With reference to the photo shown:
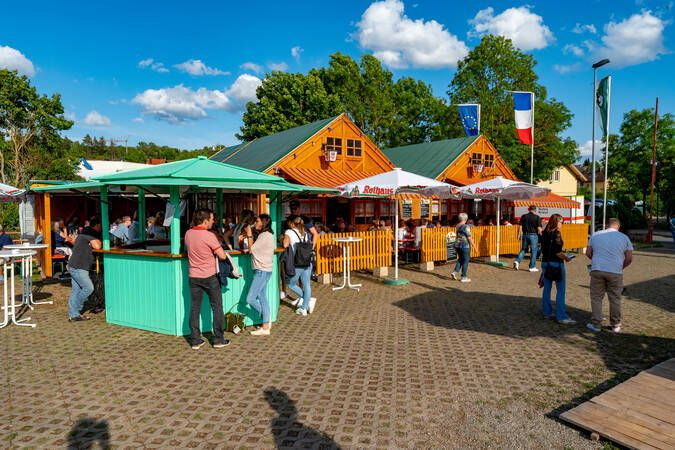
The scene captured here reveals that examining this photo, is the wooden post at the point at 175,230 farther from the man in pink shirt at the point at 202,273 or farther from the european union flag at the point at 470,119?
the european union flag at the point at 470,119

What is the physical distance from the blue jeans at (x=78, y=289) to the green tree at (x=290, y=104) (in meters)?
28.4

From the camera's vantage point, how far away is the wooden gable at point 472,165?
2034cm

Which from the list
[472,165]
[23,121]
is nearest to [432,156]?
[472,165]

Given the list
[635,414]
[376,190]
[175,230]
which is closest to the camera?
[635,414]

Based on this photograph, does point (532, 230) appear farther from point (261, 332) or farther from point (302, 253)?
point (261, 332)

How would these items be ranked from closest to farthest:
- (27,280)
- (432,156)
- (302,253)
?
(302,253) < (27,280) < (432,156)

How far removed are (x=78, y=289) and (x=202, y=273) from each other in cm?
290

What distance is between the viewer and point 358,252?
11367mm

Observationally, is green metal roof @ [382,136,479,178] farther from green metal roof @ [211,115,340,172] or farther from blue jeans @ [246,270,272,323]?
blue jeans @ [246,270,272,323]

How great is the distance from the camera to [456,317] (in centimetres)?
743

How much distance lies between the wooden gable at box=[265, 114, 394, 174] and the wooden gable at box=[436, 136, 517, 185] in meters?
3.62

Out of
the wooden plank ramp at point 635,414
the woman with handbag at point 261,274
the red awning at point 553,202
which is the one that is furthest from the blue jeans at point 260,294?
the red awning at point 553,202

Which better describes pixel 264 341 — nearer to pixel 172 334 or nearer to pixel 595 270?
pixel 172 334

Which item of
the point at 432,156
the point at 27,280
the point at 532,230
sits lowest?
the point at 27,280
